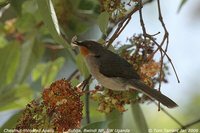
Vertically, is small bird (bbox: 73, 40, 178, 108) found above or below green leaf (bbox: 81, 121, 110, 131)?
above

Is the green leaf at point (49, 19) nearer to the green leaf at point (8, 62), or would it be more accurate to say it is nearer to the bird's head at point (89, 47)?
the bird's head at point (89, 47)

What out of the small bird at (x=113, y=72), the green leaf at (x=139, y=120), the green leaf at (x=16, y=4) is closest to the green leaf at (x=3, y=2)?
the green leaf at (x=16, y=4)

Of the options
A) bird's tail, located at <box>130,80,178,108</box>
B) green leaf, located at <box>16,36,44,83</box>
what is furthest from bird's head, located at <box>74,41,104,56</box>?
green leaf, located at <box>16,36,44,83</box>

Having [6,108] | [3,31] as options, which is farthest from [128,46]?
[3,31]

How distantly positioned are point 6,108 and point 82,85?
114 cm

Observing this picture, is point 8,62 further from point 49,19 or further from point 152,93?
point 152,93

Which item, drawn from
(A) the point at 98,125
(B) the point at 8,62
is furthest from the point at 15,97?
(A) the point at 98,125

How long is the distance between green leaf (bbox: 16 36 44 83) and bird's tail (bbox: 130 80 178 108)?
3.80 ft

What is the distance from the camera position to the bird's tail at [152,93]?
2723mm

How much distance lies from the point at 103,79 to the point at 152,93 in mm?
325

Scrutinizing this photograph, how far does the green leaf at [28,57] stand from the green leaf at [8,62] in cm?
5

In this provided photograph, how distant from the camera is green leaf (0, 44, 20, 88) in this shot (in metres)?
3.71

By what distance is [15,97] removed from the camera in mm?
3629

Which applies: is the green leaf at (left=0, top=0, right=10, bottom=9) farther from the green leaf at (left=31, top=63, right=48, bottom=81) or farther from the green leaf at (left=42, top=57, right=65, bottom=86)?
the green leaf at (left=31, top=63, right=48, bottom=81)
